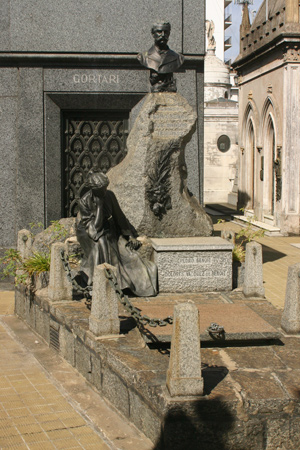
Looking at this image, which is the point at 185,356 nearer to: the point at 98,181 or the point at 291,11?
the point at 98,181

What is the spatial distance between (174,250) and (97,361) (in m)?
2.66

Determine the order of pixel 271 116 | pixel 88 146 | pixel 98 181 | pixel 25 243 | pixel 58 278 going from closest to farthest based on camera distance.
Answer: pixel 58 278
pixel 98 181
pixel 25 243
pixel 88 146
pixel 271 116

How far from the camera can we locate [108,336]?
7.32 meters

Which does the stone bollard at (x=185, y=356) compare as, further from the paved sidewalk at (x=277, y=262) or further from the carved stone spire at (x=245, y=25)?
the carved stone spire at (x=245, y=25)

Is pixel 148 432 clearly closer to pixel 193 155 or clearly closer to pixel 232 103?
pixel 193 155

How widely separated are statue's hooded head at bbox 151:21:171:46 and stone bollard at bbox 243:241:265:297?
373 centimetres

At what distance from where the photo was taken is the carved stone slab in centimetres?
1012

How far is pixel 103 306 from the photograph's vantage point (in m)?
7.31

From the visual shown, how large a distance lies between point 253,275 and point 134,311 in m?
2.48

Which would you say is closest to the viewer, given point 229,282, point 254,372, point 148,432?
point 148,432

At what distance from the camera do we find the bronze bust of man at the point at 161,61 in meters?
10.7

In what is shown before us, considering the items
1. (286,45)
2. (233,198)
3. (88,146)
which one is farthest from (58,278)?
(233,198)

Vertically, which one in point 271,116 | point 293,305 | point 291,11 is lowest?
point 293,305

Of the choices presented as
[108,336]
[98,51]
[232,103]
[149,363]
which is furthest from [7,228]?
[232,103]
